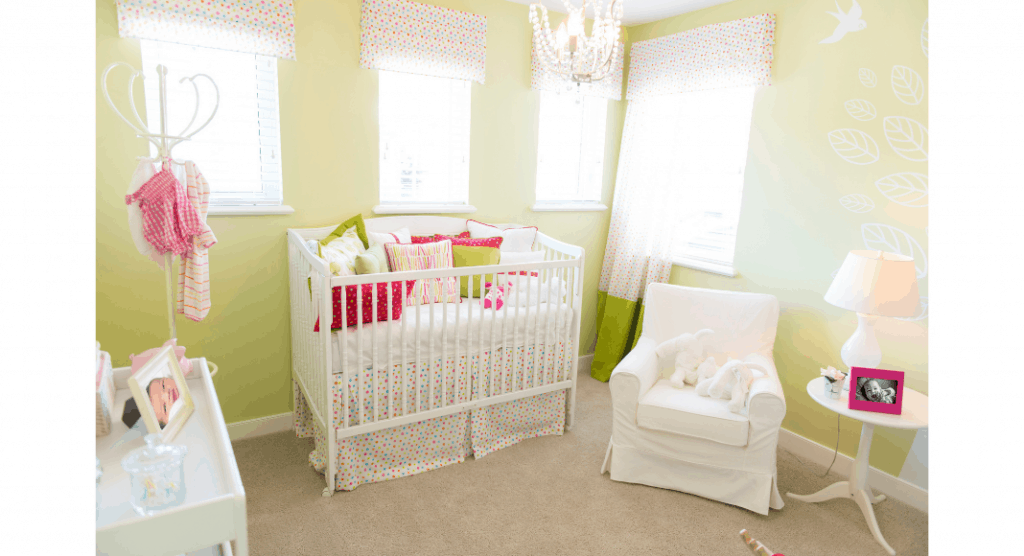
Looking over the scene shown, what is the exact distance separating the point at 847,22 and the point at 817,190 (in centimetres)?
78

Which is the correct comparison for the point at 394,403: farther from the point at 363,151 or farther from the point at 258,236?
the point at 363,151

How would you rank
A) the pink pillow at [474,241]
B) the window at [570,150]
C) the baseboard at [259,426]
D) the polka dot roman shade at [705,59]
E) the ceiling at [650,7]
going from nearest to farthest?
the baseboard at [259,426] < the polka dot roman shade at [705,59] < the pink pillow at [474,241] < the ceiling at [650,7] < the window at [570,150]

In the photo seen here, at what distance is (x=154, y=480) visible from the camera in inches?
42.4

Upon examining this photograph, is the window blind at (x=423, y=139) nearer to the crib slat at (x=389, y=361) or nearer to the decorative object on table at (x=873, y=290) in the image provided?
the crib slat at (x=389, y=361)

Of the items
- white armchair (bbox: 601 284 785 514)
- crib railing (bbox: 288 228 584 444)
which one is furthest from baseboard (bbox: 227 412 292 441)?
white armchair (bbox: 601 284 785 514)

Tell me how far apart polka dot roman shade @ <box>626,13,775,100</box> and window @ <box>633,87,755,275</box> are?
0.32ft

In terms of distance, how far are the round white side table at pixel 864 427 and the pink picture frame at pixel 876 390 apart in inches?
1.0

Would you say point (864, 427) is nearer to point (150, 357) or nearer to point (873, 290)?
point (873, 290)

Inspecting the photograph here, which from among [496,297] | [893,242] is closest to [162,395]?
[496,297]

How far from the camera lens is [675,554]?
210 centimetres

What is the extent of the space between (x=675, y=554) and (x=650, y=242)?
2.05 metres

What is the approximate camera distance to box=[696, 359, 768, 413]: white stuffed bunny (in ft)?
7.68

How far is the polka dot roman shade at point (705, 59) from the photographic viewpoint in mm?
2953

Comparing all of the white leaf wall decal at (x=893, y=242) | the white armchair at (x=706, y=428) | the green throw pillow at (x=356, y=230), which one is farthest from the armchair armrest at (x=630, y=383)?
the green throw pillow at (x=356, y=230)
